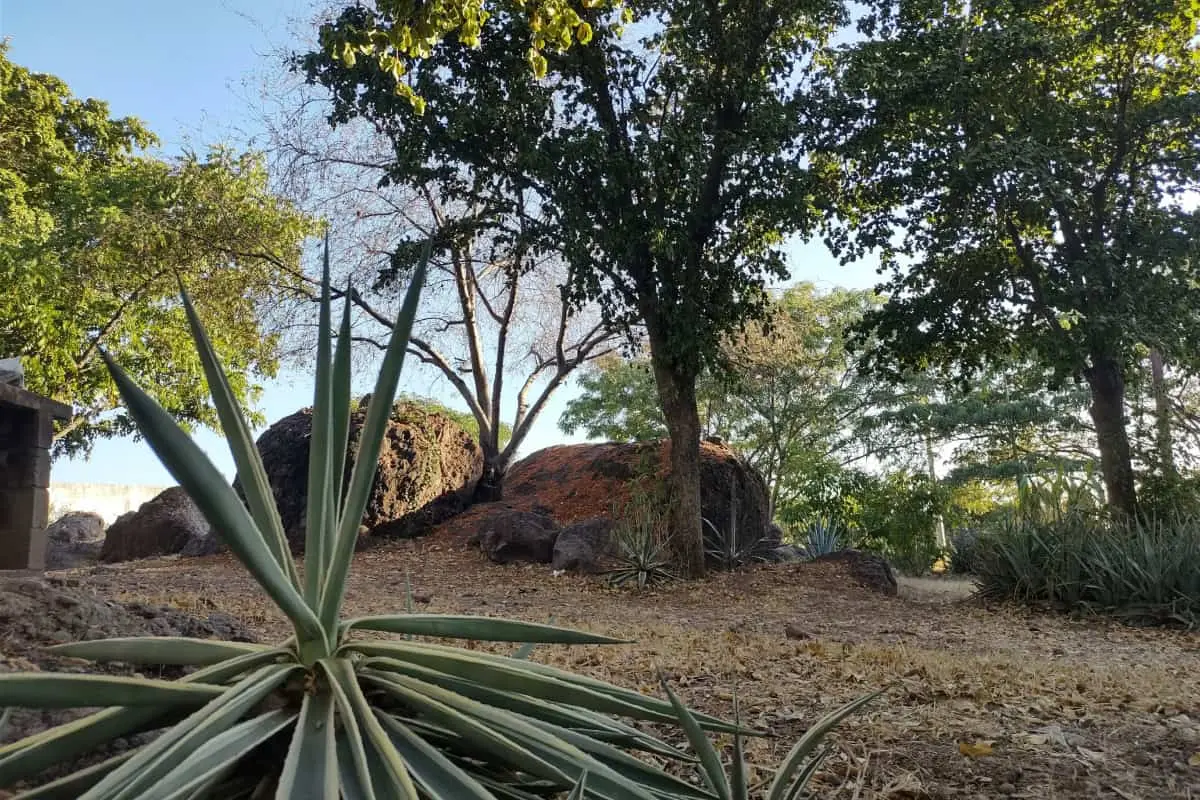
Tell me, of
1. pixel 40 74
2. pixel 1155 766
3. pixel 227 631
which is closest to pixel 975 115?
pixel 1155 766

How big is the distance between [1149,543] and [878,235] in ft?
15.4

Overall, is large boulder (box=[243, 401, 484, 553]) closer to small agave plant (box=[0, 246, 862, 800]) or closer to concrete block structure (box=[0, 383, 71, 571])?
concrete block structure (box=[0, 383, 71, 571])

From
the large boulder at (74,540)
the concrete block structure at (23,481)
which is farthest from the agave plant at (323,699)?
the large boulder at (74,540)

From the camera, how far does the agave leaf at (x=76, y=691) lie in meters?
1.21

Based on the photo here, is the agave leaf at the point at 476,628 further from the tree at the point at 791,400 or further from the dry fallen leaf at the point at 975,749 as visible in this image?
the tree at the point at 791,400

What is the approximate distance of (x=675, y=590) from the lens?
950cm

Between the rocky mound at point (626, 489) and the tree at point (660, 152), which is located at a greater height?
the tree at point (660, 152)

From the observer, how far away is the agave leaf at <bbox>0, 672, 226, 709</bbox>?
3.96 feet

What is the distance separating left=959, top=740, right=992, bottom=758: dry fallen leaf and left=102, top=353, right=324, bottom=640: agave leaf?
2356 mm

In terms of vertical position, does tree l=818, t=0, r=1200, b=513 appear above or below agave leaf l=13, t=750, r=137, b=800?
above

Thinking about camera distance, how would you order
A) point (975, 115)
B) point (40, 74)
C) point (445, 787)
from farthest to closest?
1. point (40, 74)
2. point (975, 115)
3. point (445, 787)

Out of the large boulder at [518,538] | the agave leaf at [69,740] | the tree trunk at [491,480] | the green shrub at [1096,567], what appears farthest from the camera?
the tree trunk at [491,480]

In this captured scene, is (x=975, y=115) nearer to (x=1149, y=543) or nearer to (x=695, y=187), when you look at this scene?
(x=695, y=187)

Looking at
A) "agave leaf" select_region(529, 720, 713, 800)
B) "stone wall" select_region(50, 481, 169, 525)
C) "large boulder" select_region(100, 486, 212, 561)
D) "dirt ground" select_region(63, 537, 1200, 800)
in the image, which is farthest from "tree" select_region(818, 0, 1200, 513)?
"stone wall" select_region(50, 481, 169, 525)
